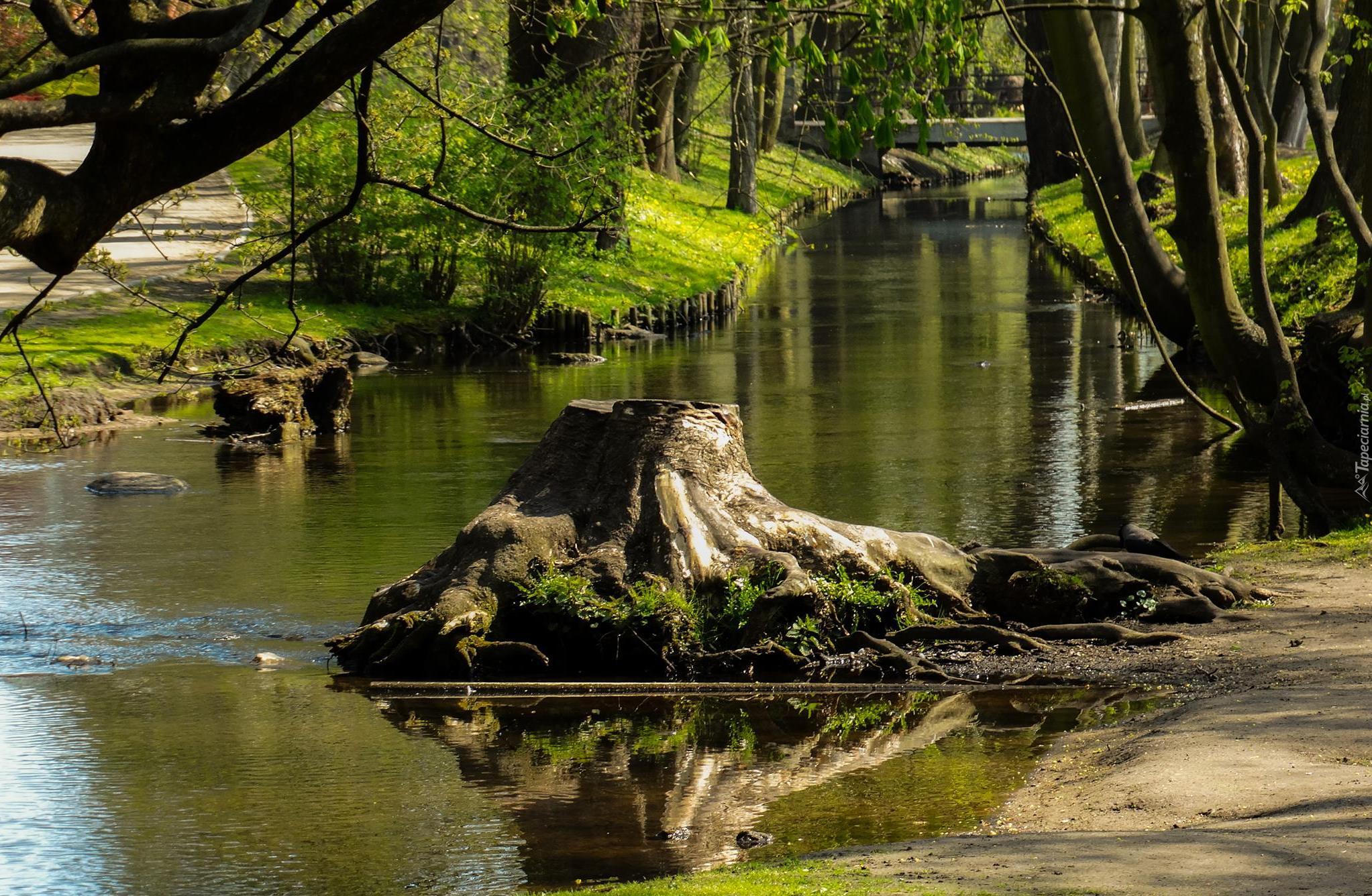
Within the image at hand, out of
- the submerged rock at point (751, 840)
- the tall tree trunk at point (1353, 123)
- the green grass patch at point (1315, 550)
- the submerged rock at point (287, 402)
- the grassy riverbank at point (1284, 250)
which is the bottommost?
the submerged rock at point (751, 840)

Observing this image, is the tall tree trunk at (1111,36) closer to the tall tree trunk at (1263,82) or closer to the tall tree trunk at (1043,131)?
the tall tree trunk at (1043,131)

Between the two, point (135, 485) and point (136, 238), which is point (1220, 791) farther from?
point (136, 238)

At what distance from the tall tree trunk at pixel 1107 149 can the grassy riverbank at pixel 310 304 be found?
3.65 metres

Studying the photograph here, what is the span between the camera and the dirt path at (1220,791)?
19.1 ft

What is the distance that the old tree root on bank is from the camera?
10.9 m

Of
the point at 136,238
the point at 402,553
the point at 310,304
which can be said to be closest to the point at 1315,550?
the point at 402,553

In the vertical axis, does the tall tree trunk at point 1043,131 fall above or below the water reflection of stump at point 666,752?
above

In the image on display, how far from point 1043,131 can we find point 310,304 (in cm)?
3315

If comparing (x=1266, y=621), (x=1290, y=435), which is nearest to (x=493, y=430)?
(x=1290, y=435)

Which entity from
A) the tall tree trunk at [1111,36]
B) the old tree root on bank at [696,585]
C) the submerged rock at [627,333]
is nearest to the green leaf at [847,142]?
the old tree root on bank at [696,585]

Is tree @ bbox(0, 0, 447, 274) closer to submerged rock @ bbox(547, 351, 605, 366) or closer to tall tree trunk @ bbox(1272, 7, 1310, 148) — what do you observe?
submerged rock @ bbox(547, 351, 605, 366)

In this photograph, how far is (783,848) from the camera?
7570 millimetres

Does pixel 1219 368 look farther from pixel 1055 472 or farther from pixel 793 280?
pixel 793 280

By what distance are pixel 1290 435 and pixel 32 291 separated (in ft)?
55.6
